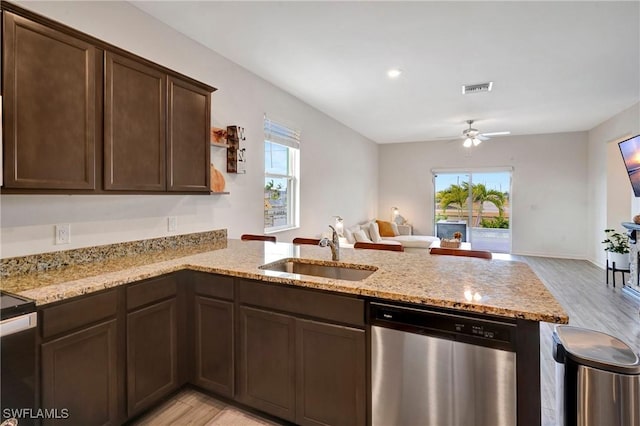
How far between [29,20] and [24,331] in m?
1.50

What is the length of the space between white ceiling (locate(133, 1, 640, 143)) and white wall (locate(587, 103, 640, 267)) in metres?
0.58

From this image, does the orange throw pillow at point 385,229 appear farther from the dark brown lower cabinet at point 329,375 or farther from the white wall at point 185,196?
the dark brown lower cabinet at point 329,375

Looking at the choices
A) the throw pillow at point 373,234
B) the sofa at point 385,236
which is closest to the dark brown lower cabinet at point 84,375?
the sofa at point 385,236

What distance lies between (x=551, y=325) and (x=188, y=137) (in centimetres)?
416

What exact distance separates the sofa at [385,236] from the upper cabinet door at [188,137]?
295 centimetres

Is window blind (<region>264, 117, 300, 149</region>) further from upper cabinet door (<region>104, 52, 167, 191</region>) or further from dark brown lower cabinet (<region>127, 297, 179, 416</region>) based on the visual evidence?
dark brown lower cabinet (<region>127, 297, 179, 416</region>)

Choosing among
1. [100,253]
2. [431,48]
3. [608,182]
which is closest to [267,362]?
[100,253]

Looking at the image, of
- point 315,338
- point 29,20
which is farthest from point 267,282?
point 29,20

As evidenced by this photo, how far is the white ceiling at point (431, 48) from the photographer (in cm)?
259

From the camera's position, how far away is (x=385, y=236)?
7766 mm

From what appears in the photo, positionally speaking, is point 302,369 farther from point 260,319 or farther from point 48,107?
point 48,107

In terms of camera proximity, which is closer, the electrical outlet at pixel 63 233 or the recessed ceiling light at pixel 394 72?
the electrical outlet at pixel 63 233

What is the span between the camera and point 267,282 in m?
1.87

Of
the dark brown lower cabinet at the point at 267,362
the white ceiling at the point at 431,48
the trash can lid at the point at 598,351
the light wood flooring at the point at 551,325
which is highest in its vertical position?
the white ceiling at the point at 431,48
